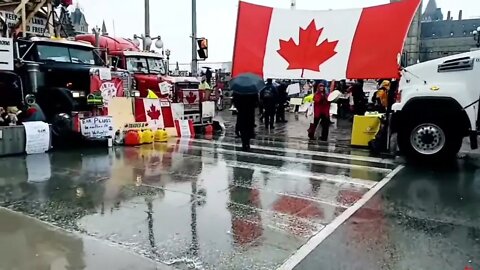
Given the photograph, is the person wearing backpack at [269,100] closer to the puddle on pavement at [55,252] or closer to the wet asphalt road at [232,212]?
the wet asphalt road at [232,212]

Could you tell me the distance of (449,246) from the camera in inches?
171

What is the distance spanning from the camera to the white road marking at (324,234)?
3951 mm

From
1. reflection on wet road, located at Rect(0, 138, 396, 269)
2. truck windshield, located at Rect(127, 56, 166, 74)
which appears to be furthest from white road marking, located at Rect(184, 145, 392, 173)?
truck windshield, located at Rect(127, 56, 166, 74)

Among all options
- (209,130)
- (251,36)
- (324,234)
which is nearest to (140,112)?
(209,130)

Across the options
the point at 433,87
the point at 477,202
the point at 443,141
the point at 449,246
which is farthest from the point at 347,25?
the point at 449,246

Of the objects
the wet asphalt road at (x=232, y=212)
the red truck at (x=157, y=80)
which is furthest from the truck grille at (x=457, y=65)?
the red truck at (x=157, y=80)

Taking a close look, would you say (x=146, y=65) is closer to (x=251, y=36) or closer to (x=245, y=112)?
(x=251, y=36)

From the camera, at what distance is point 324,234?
468cm

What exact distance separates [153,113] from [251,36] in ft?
11.7

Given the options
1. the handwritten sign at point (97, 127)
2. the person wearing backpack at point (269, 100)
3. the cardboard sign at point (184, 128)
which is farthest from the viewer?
the person wearing backpack at point (269, 100)

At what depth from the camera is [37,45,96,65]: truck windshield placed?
37.2ft

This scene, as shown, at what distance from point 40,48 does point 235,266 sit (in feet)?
31.8

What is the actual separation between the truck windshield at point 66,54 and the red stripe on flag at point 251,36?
4.49 meters

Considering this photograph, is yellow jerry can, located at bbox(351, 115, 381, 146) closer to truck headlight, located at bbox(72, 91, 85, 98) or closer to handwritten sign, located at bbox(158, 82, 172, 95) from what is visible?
handwritten sign, located at bbox(158, 82, 172, 95)
